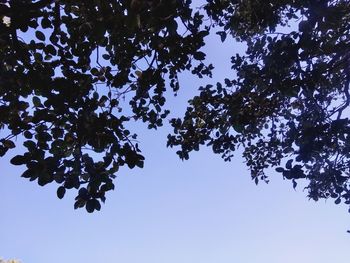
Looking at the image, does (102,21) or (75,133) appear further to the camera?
(75,133)

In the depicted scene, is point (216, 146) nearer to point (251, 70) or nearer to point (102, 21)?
point (251, 70)

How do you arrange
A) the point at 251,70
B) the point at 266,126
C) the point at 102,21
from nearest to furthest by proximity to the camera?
the point at 102,21 < the point at 251,70 < the point at 266,126

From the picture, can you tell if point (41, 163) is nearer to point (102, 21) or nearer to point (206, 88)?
point (102, 21)

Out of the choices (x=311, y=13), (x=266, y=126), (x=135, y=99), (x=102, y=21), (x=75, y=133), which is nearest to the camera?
(x=102, y=21)

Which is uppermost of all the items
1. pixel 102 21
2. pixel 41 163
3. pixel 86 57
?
pixel 86 57

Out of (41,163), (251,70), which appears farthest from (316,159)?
(41,163)

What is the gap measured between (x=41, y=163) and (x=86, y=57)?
1530mm

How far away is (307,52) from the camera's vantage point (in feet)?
17.7

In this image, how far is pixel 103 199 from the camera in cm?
374

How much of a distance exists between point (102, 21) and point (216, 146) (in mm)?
3969

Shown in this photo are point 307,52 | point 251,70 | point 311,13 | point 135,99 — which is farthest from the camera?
point 251,70

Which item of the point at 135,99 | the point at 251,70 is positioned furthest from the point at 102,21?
the point at 251,70

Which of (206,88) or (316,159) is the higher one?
(206,88)

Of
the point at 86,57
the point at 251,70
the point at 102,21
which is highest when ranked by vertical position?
the point at 251,70
